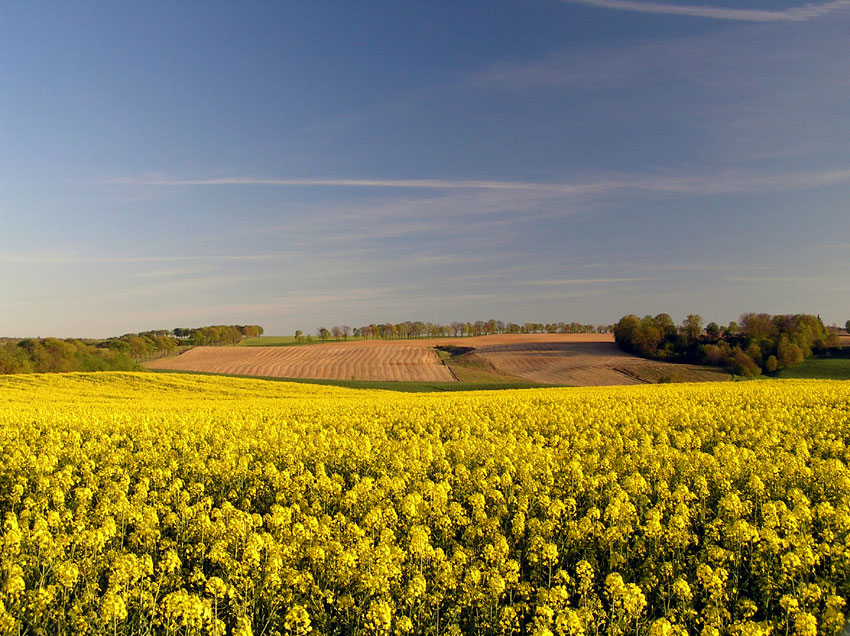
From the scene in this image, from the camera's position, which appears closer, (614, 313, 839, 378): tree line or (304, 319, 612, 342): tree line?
(614, 313, 839, 378): tree line

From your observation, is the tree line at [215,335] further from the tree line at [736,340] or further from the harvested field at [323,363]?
the tree line at [736,340]

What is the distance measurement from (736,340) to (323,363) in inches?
2191

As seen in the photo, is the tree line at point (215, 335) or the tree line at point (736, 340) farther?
the tree line at point (215, 335)

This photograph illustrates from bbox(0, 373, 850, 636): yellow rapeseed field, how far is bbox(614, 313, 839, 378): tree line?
2459 inches

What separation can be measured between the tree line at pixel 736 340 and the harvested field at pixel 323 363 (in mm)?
30548

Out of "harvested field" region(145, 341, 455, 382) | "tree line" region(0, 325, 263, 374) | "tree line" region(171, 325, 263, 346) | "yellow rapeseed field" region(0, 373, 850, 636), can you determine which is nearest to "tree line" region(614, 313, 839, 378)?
"harvested field" region(145, 341, 455, 382)

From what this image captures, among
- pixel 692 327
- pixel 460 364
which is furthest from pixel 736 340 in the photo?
pixel 460 364

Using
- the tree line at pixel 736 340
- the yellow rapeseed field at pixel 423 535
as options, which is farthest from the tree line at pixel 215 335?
the yellow rapeseed field at pixel 423 535

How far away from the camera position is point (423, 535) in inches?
238

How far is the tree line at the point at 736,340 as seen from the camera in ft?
225

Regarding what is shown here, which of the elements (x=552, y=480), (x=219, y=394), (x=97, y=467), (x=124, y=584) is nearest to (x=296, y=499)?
(x=124, y=584)

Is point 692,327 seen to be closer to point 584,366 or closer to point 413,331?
point 584,366

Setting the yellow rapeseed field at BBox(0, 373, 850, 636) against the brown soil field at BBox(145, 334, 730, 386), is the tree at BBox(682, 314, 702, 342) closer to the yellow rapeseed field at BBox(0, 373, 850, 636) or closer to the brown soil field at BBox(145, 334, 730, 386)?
the brown soil field at BBox(145, 334, 730, 386)

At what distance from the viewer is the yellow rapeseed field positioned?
529 centimetres
